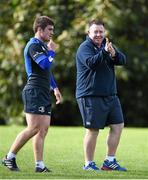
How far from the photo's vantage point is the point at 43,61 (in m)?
9.28

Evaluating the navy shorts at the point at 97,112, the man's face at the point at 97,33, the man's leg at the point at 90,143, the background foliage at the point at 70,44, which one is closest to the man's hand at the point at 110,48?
the man's face at the point at 97,33

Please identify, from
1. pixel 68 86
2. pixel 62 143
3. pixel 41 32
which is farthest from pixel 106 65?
pixel 68 86

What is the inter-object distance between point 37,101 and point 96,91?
88cm

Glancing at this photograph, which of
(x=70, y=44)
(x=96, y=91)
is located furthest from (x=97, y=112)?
(x=70, y=44)

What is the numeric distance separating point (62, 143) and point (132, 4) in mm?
12517

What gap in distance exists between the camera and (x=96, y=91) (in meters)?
9.95

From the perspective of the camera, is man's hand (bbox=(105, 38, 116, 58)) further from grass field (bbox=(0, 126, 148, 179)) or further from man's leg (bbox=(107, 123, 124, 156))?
grass field (bbox=(0, 126, 148, 179))

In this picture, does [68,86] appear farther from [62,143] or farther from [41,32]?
[41,32]

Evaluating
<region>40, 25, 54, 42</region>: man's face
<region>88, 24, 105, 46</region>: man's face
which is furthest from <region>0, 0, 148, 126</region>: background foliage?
<region>40, 25, 54, 42</region>: man's face

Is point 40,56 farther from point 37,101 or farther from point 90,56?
point 90,56

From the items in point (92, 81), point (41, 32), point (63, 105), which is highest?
point (41, 32)

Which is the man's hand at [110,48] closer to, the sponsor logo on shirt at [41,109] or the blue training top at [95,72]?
the blue training top at [95,72]

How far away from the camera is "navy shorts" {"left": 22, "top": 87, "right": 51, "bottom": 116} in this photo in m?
9.43

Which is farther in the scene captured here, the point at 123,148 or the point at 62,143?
the point at 62,143
